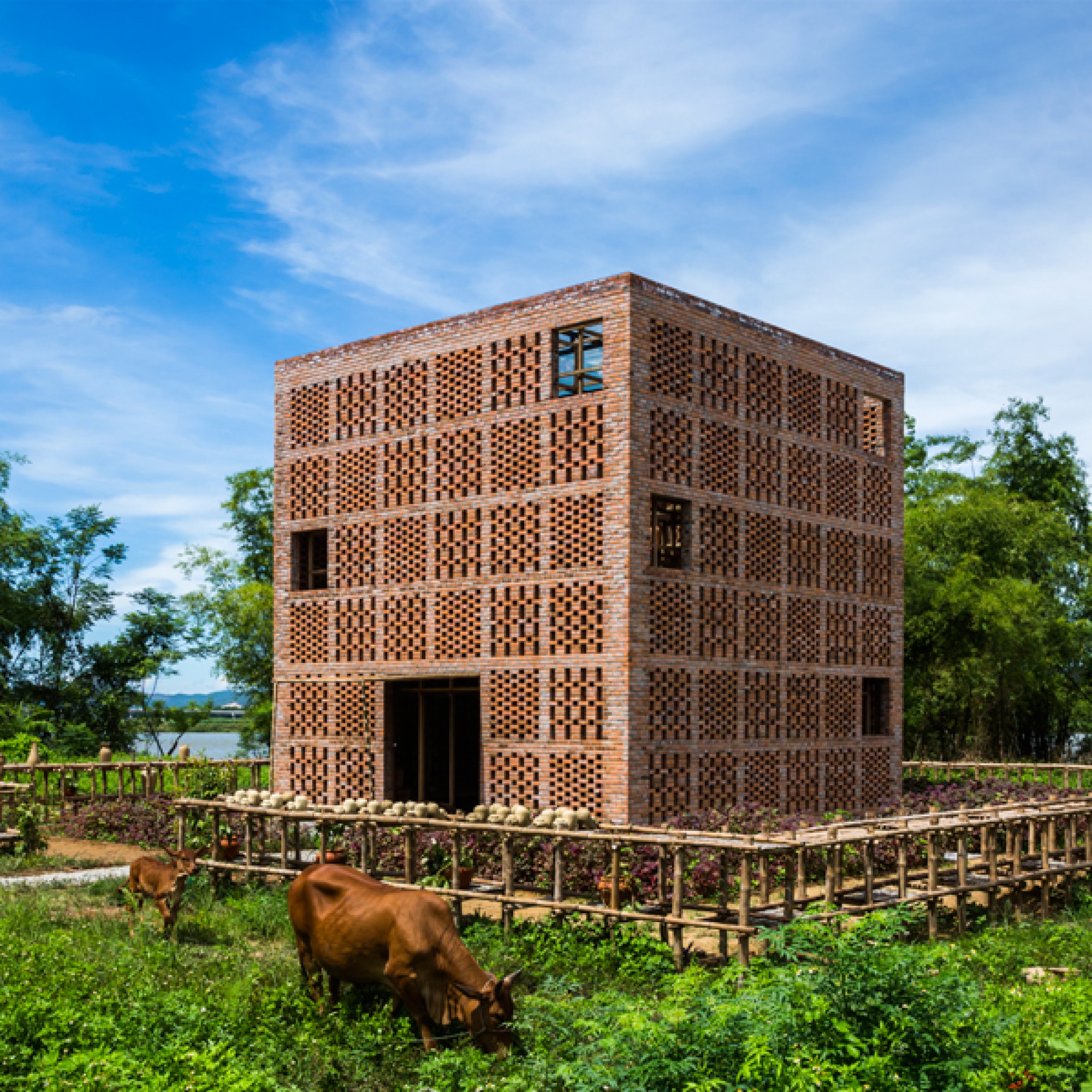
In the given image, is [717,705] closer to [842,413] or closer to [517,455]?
[517,455]

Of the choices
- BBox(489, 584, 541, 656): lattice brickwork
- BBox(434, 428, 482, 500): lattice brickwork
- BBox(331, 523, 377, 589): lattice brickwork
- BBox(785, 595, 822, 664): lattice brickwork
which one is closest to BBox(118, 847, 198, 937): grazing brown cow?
BBox(489, 584, 541, 656): lattice brickwork

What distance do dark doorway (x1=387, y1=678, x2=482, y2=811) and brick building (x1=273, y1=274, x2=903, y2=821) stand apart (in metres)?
0.06

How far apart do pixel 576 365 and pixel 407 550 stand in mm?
4420

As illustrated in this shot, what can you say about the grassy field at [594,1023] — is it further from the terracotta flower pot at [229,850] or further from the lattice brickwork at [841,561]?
the lattice brickwork at [841,561]

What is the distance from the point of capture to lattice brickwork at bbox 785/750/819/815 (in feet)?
66.5

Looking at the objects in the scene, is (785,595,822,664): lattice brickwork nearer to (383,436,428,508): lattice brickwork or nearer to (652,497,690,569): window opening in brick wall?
(652,497,690,569): window opening in brick wall

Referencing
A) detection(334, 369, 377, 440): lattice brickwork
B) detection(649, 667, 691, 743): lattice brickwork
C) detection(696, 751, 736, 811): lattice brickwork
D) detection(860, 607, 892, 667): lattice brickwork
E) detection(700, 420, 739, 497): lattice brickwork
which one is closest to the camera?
detection(649, 667, 691, 743): lattice brickwork

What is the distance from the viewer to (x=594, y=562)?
18.1 m

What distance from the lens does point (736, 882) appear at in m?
14.8

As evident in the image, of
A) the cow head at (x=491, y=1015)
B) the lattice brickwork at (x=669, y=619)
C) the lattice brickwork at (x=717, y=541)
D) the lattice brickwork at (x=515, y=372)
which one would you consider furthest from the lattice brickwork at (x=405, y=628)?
the cow head at (x=491, y=1015)

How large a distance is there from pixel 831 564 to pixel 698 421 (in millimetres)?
4477

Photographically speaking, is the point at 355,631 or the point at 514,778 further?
the point at 355,631

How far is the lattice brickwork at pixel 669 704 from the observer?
17.9 m

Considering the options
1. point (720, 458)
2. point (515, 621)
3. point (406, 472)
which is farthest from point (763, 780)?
point (406, 472)
